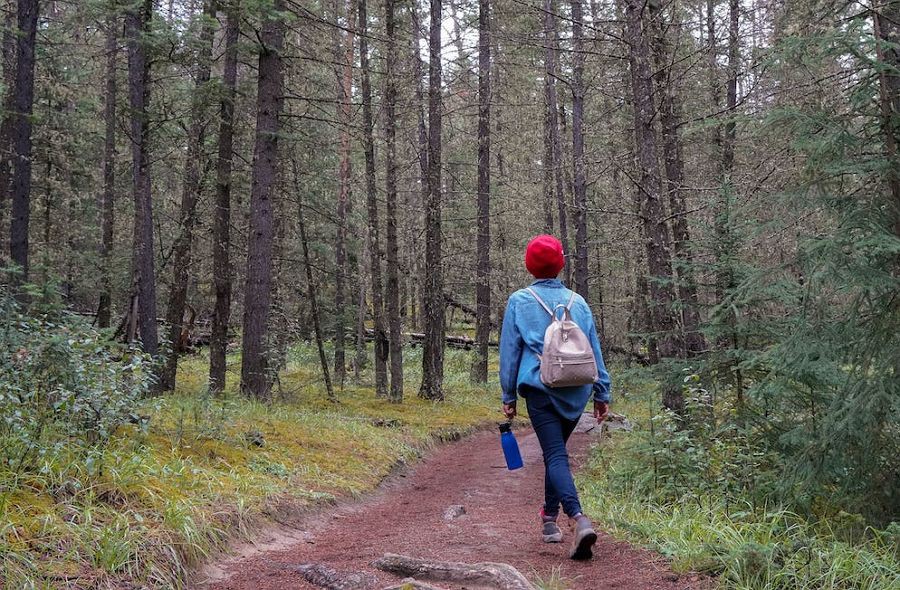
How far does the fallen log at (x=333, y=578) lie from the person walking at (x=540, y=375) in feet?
4.56

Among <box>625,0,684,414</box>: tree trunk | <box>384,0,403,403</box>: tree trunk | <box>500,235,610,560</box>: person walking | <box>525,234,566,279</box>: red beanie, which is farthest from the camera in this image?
<box>384,0,403,403</box>: tree trunk

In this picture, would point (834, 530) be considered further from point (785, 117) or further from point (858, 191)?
point (785, 117)

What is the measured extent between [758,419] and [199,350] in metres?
22.4

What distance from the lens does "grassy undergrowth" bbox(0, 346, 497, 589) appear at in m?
3.74

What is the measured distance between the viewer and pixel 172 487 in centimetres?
520

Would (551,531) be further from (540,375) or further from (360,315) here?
(360,315)

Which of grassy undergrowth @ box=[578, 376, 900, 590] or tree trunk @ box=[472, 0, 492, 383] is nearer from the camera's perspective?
grassy undergrowth @ box=[578, 376, 900, 590]

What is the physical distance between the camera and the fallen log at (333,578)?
3732 millimetres

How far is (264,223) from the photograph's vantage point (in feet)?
36.9

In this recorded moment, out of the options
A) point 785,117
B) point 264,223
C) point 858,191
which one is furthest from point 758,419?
point 264,223

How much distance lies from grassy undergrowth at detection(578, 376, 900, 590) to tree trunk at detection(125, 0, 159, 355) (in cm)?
802

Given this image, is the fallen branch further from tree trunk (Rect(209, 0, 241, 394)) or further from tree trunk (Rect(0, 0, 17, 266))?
tree trunk (Rect(0, 0, 17, 266))

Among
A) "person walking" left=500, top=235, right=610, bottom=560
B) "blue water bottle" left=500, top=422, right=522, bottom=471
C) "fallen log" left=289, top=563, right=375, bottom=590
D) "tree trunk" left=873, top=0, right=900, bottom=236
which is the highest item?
"tree trunk" left=873, top=0, right=900, bottom=236

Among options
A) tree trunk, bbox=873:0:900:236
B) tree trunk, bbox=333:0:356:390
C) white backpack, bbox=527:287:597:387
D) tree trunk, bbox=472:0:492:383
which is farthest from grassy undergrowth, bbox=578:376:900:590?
tree trunk, bbox=472:0:492:383
